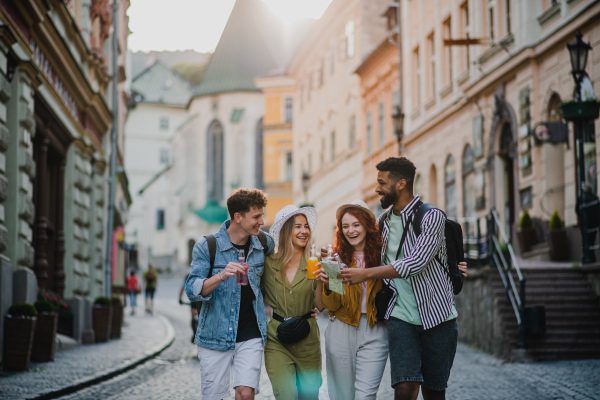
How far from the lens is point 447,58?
96.4ft

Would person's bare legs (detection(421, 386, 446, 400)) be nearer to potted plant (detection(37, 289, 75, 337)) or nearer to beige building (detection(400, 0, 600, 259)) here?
beige building (detection(400, 0, 600, 259))

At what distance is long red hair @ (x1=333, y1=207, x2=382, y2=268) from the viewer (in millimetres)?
6934

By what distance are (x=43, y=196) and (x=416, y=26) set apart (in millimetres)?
17671

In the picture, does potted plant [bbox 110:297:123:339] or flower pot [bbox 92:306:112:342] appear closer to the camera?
flower pot [bbox 92:306:112:342]

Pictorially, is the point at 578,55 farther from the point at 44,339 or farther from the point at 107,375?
the point at 44,339

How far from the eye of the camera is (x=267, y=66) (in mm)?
87250

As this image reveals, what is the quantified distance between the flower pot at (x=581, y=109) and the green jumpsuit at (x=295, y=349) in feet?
33.6

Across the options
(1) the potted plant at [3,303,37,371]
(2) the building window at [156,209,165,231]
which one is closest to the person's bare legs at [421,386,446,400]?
(1) the potted plant at [3,303,37,371]

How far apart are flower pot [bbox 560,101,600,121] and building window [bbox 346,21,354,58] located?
2736 centimetres

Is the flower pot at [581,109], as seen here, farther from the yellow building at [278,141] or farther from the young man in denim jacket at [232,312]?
the yellow building at [278,141]

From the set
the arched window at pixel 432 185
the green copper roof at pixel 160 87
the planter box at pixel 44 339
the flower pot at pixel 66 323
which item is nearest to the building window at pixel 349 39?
the arched window at pixel 432 185

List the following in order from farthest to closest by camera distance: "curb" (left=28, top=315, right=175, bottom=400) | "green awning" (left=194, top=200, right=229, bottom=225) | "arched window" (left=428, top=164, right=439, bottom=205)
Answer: "green awning" (left=194, top=200, right=229, bottom=225) → "arched window" (left=428, top=164, right=439, bottom=205) → "curb" (left=28, top=315, right=175, bottom=400)

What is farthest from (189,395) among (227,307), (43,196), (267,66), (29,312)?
(267,66)

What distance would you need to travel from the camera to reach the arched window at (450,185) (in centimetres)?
2885
